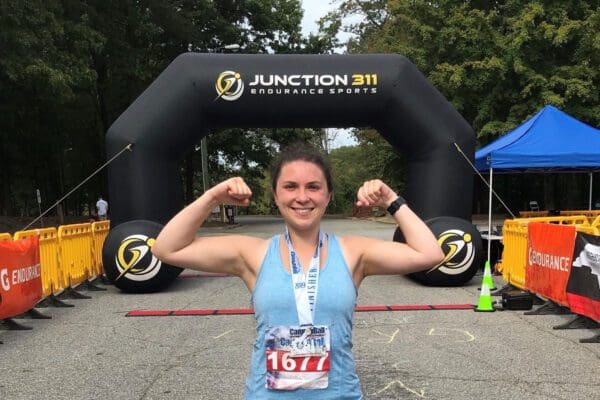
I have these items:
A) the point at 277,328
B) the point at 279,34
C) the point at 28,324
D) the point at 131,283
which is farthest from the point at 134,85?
the point at 277,328

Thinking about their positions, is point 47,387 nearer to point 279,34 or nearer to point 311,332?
point 311,332

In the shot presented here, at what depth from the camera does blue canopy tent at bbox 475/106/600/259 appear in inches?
410

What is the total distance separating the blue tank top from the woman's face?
150 mm

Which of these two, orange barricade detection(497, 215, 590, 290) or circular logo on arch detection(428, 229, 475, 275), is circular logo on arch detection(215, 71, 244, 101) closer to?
circular logo on arch detection(428, 229, 475, 275)

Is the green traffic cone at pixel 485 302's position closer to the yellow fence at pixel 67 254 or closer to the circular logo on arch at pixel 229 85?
the circular logo on arch at pixel 229 85

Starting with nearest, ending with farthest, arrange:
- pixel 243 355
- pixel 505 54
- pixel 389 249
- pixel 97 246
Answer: pixel 389 249, pixel 243 355, pixel 97 246, pixel 505 54

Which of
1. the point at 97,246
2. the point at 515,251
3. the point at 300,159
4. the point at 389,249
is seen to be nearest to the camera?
the point at 300,159

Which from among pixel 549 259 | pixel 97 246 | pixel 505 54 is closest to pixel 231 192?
pixel 549 259

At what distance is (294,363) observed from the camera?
5.95 feet

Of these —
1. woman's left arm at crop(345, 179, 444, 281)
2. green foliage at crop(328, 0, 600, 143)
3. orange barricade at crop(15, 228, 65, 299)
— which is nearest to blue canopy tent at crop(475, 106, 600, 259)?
orange barricade at crop(15, 228, 65, 299)

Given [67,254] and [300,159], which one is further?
[67,254]

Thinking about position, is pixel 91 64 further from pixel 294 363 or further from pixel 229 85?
pixel 294 363

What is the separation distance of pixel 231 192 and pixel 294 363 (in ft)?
2.09

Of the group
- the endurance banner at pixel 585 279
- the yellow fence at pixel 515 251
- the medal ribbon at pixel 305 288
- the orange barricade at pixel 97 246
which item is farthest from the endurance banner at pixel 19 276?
the yellow fence at pixel 515 251
